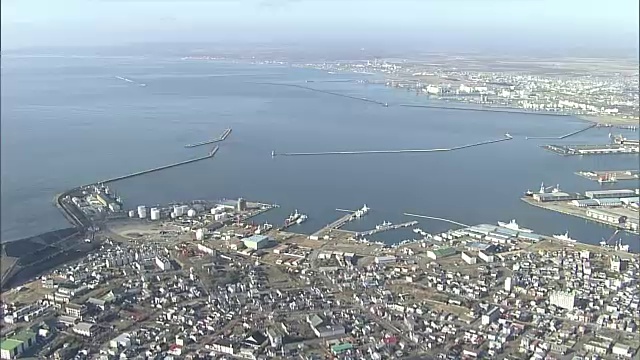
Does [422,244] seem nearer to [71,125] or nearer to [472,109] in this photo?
[71,125]

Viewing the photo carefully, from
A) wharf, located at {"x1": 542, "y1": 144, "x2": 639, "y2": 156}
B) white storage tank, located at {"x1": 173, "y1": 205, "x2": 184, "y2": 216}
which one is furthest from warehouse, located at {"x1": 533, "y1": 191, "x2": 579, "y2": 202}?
white storage tank, located at {"x1": 173, "y1": 205, "x2": 184, "y2": 216}

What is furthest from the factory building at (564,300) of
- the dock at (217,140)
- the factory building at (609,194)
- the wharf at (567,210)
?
the dock at (217,140)

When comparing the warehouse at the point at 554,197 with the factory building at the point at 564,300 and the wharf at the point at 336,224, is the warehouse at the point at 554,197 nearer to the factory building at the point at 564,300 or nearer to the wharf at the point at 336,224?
the wharf at the point at 336,224

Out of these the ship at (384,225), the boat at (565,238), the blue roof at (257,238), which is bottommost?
the ship at (384,225)

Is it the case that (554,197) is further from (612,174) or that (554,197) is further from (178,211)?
(178,211)

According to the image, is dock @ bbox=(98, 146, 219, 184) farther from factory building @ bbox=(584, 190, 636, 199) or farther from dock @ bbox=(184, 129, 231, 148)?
factory building @ bbox=(584, 190, 636, 199)
